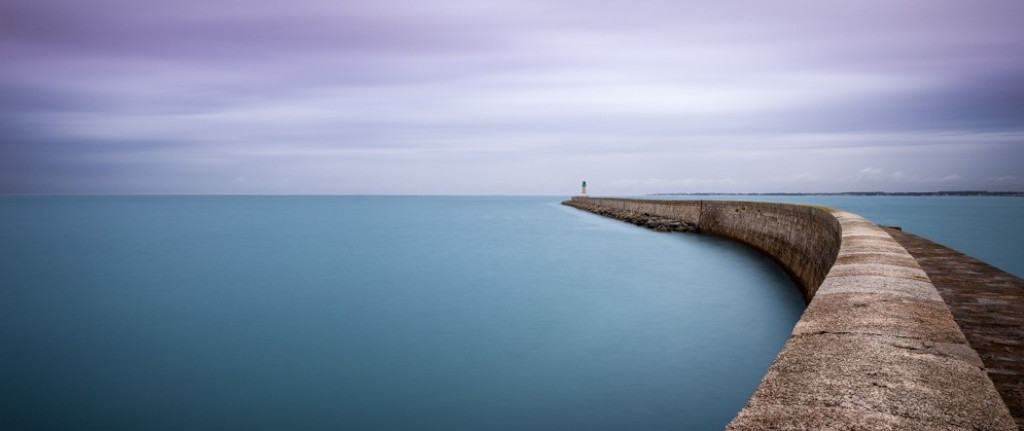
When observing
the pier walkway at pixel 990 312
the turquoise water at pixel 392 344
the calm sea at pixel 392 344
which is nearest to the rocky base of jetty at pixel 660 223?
the turquoise water at pixel 392 344

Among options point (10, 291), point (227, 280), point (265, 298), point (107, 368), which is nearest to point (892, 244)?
point (107, 368)

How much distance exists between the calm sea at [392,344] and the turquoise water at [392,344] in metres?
0.03

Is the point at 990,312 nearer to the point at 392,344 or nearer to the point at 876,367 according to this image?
the point at 876,367

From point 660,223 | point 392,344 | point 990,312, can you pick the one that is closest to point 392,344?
point 392,344

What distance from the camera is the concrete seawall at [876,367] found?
1810mm

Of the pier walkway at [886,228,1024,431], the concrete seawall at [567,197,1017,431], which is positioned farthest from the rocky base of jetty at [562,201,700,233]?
the concrete seawall at [567,197,1017,431]

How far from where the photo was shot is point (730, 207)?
2316cm

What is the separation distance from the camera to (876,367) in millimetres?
2285

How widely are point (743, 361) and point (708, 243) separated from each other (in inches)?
586

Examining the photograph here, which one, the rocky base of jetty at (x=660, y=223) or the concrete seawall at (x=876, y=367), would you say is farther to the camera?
the rocky base of jetty at (x=660, y=223)

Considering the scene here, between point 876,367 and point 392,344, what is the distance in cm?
626

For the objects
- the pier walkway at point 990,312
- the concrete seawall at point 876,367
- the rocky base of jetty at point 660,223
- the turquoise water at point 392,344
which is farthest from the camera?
the rocky base of jetty at point 660,223

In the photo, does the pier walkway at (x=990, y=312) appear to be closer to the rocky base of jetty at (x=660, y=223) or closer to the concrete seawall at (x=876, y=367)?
the concrete seawall at (x=876, y=367)

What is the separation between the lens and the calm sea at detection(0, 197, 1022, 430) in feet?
17.1
